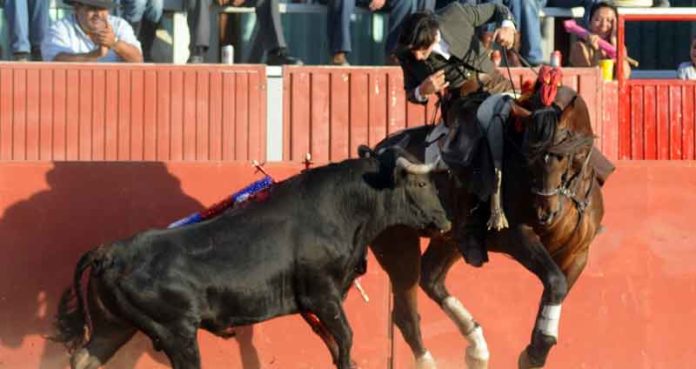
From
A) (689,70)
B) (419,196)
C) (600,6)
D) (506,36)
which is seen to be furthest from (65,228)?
(689,70)

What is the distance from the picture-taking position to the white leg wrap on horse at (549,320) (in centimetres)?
1206

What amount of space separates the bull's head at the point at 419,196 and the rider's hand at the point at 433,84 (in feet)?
2.12

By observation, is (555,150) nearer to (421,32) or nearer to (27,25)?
(421,32)

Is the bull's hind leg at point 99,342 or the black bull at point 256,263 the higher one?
the black bull at point 256,263

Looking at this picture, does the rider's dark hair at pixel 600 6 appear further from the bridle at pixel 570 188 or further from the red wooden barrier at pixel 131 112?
the bridle at pixel 570 188

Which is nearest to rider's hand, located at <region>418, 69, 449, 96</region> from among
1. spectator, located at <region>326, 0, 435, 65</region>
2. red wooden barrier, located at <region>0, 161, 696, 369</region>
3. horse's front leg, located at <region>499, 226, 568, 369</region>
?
horse's front leg, located at <region>499, 226, 568, 369</region>

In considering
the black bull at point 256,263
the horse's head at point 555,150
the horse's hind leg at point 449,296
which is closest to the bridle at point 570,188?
the horse's head at point 555,150

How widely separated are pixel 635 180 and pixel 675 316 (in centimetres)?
95

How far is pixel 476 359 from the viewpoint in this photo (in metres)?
13.0

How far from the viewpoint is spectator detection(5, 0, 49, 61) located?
1508 centimetres

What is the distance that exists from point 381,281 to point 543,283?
1.82 m

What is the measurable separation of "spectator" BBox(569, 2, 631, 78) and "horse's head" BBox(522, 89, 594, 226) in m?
3.67

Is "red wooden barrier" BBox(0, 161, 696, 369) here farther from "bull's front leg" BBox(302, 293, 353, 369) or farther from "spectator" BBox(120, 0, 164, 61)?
"spectator" BBox(120, 0, 164, 61)

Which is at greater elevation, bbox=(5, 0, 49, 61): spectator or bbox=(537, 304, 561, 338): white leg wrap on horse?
bbox=(5, 0, 49, 61): spectator
